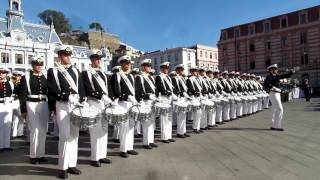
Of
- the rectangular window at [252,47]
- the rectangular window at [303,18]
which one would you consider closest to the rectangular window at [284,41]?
the rectangular window at [303,18]

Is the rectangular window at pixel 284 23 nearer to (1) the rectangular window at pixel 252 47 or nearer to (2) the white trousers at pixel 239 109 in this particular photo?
(1) the rectangular window at pixel 252 47

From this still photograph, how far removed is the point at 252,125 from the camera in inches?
589

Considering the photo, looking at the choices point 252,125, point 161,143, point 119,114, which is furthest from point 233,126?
point 119,114

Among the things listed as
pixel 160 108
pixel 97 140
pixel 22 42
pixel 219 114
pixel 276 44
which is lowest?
pixel 97 140

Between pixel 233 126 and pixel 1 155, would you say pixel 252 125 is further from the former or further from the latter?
pixel 1 155

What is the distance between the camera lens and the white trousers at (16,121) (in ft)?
43.4

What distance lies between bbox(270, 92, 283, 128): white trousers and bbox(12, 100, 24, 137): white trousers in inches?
361

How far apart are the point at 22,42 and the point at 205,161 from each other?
232 feet

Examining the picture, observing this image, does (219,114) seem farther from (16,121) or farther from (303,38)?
(303,38)

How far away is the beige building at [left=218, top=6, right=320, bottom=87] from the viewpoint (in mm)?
57500

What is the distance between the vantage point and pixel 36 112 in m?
8.36

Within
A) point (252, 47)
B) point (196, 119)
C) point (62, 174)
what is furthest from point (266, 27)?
point (62, 174)

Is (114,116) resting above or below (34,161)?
above

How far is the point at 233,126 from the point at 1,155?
338 inches
